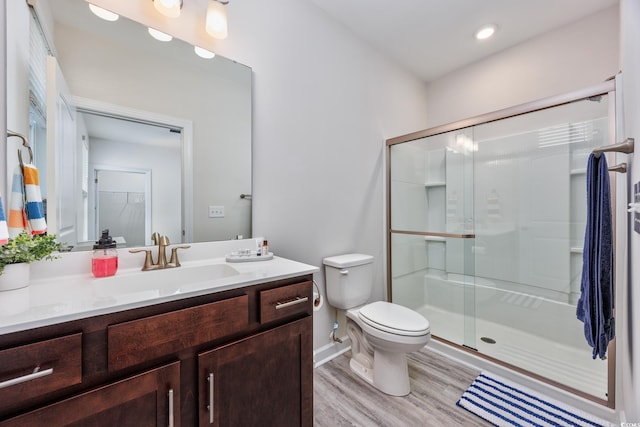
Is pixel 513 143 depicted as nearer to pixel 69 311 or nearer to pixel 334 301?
pixel 334 301

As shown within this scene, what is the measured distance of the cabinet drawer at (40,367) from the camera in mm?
588

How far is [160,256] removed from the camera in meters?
1.22

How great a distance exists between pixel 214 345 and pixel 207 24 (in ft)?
4.97

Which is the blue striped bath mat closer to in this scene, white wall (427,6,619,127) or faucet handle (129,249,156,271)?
faucet handle (129,249,156,271)

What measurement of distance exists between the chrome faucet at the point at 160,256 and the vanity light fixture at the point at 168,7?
106 cm

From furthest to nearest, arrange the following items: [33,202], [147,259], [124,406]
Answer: [147,259] → [33,202] → [124,406]

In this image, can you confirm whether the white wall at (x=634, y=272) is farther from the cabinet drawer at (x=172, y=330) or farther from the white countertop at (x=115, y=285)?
the cabinet drawer at (x=172, y=330)

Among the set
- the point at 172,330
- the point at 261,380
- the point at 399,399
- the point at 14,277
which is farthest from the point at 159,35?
the point at 399,399

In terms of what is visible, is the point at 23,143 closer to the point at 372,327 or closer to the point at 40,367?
the point at 40,367

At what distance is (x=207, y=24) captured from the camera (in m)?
1.36

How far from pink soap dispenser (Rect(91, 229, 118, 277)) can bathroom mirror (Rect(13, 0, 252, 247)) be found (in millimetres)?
125

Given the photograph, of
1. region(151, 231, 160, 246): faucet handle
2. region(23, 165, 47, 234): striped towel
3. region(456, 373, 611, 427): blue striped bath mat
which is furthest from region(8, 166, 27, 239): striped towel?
region(456, 373, 611, 427): blue striped bath mat

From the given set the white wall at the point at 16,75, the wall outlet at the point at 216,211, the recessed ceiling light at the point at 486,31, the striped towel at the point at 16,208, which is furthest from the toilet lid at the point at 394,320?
the recessed ceiling light at the point at 486,31

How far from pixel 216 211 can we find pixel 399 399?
1531 mm
